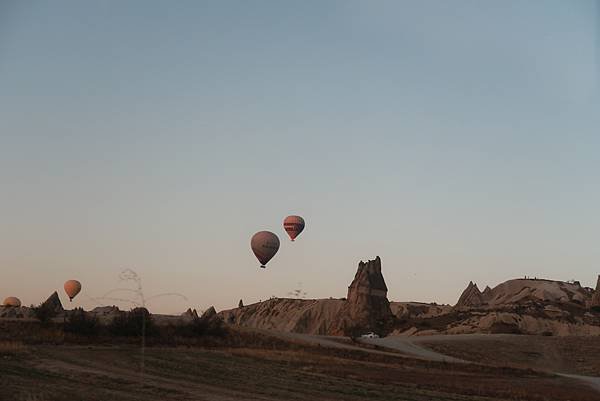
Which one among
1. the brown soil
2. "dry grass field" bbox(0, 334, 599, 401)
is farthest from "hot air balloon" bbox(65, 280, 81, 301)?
the brown soil

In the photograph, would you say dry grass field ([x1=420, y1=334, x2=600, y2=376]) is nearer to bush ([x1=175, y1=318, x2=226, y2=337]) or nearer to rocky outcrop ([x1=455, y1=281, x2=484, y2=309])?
bush ([x1=175, y1=318, x2=226, y2=337])

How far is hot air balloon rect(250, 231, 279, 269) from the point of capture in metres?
71.1

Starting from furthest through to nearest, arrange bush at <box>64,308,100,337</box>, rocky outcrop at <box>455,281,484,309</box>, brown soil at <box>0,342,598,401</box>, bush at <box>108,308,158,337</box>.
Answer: rocky outcrop at <box>455,281,484,309</box> < bush at <box>108,308,158,337</box> < bush at <box>64,308,100,337</box> < brown soil at <box>0,342,598,401</box>

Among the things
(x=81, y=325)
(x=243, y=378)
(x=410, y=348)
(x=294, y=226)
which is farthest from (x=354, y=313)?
(x=243, y=378)

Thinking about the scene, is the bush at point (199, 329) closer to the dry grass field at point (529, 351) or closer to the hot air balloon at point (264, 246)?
the hot air balloon at point (264, 246)

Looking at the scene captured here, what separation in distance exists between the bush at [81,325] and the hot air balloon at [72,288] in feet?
152

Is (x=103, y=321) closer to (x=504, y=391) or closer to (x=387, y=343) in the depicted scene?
(x=387, y=343)

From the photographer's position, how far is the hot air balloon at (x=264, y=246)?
71.1 m

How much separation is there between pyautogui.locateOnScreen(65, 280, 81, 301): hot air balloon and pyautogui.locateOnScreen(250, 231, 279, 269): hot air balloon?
32894 mm

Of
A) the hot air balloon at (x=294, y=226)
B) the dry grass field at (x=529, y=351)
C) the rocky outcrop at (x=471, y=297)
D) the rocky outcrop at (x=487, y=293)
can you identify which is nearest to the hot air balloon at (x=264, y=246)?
the hot air balloon at (x=294, y=226)

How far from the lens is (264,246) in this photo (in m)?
71.1

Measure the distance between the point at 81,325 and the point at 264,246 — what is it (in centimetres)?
2821

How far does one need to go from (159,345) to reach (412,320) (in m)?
66.8

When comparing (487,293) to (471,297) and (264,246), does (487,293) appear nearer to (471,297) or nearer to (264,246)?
(471,297)
